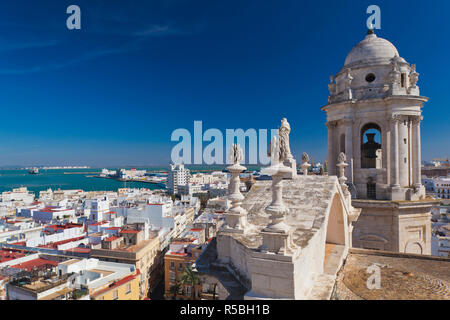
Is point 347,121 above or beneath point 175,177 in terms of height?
above

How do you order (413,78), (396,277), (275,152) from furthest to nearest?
(413,78) → (396,277) → (275,152)

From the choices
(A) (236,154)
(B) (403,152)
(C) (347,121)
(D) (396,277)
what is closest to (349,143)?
(C) (347,121)

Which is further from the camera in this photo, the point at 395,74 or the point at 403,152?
the point at 403,152

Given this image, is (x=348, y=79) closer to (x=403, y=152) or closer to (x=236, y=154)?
(x=403, y=152)

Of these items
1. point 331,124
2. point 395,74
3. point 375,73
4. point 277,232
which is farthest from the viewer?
point 331,124

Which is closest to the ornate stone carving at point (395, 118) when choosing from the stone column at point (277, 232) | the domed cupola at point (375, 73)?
the domed cupola at point (375, 73)

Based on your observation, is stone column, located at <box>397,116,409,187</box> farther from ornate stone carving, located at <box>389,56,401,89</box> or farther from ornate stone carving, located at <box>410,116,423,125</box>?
ornate stone carving, located at <box>389,56,401,89</box>

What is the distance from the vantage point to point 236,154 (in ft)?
23.2

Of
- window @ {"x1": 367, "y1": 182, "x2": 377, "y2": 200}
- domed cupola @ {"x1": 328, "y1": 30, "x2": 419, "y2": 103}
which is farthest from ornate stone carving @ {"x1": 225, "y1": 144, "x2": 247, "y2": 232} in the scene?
window @ {"x1": 367, "y1": 182, "x2": 377, "y2": 200}

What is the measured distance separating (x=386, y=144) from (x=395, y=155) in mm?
768

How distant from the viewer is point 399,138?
634 inches

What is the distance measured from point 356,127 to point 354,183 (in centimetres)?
331
